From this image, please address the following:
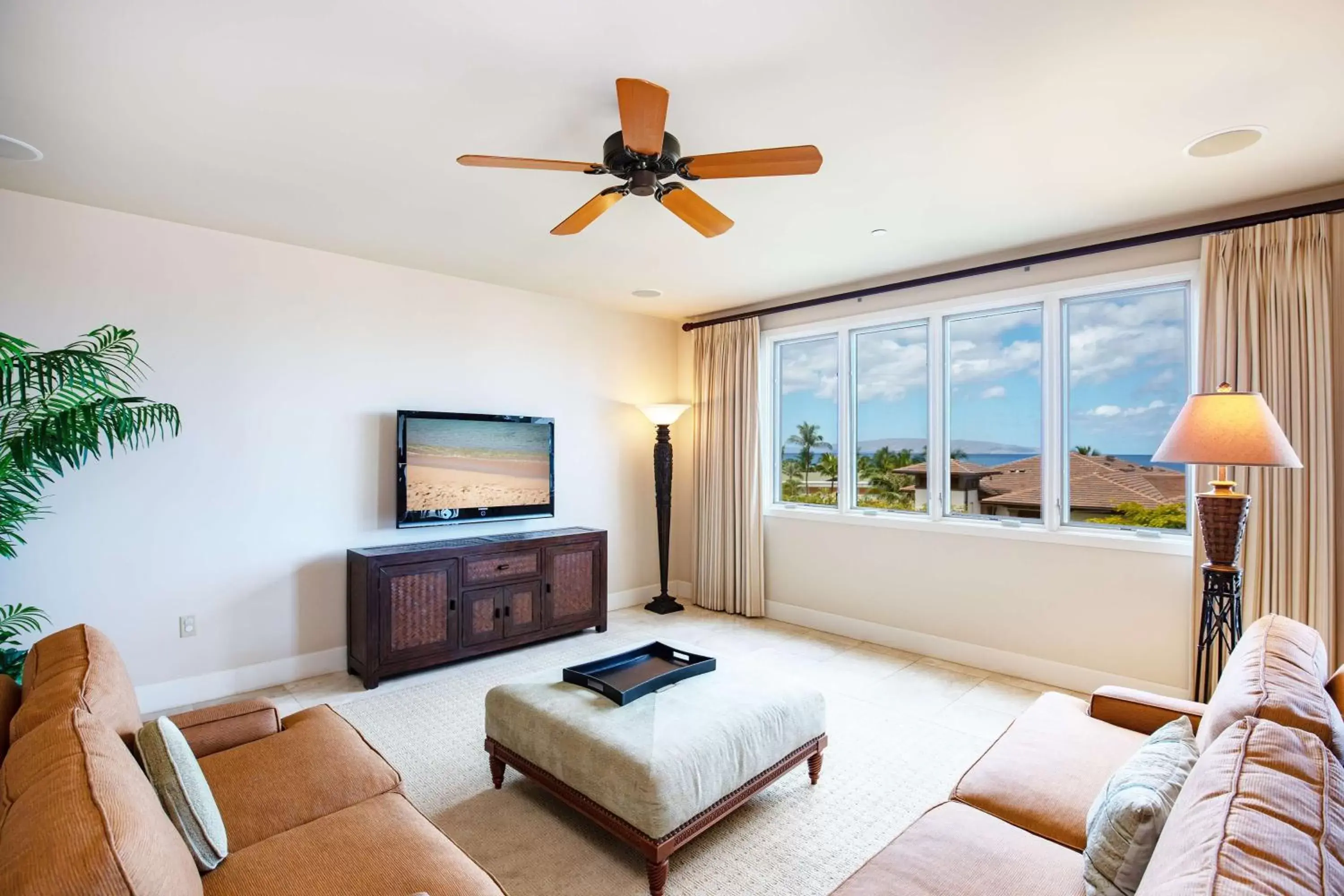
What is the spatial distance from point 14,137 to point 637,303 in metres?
3.58

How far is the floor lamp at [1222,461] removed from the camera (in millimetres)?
2385

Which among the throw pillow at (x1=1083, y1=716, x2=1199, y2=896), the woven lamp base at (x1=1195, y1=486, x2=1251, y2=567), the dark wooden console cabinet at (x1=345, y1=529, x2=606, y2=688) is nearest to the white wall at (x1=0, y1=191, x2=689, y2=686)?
the dark wooden console cabinet at (x1=345, y1=529, x2=606, y2=688)

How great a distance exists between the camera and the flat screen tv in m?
4.15

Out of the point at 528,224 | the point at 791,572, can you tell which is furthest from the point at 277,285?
the point at 791,572

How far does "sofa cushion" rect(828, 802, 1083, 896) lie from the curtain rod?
10.6 feet

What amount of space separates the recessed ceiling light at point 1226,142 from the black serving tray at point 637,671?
2.86 metres

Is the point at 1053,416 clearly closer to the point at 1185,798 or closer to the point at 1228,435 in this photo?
the point at 1228,435

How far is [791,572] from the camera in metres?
5.04

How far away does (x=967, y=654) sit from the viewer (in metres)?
4.04

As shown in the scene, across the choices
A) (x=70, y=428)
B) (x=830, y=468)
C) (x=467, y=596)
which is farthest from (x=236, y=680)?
(x=830, y=468)

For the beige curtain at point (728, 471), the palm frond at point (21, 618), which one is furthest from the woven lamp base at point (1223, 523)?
the palm frond at point (21, 618)

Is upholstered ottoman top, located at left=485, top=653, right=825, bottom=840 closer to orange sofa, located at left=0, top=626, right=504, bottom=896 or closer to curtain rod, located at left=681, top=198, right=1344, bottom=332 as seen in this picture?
orange sofa, located at left=0, top=626, right=504, bottom=896

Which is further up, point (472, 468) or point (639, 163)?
point (639, 163)

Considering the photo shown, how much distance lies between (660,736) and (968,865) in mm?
970
